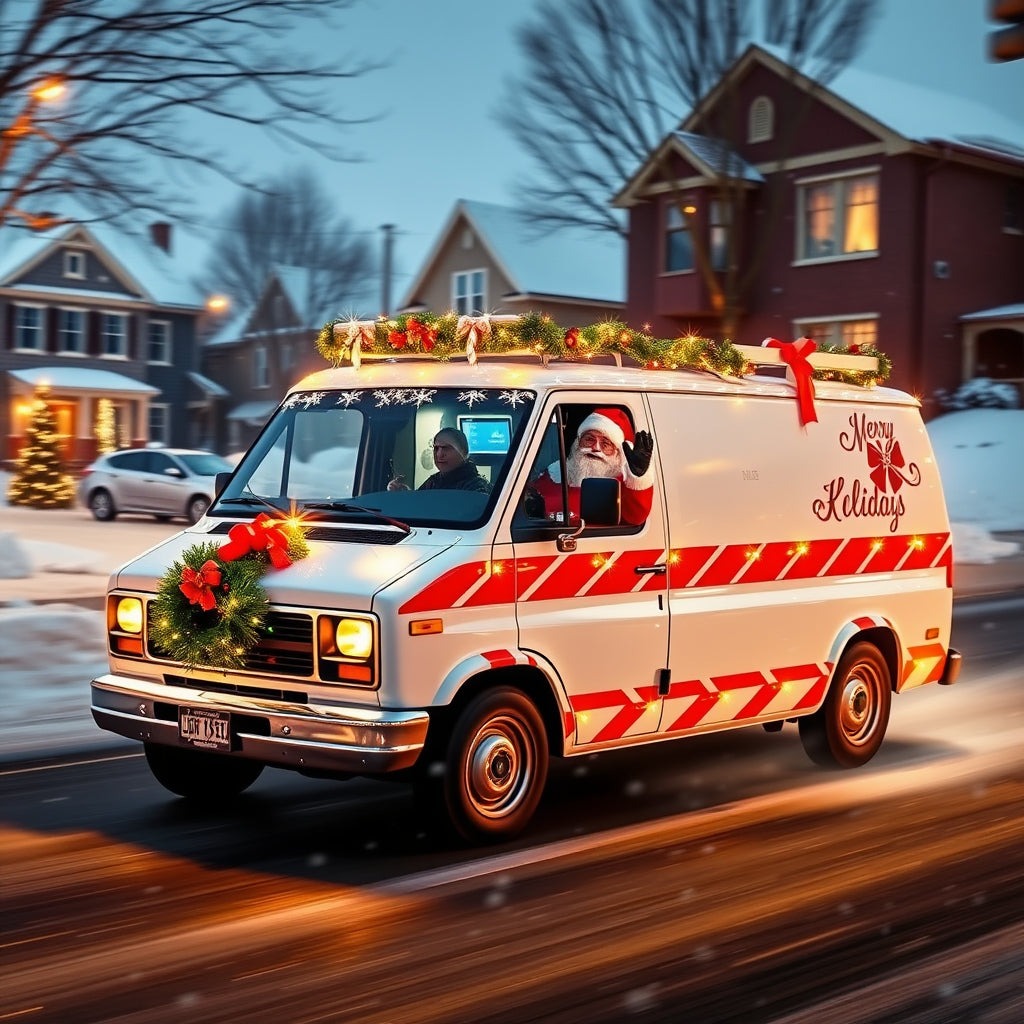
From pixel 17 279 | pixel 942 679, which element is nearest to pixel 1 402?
pixel 17 279

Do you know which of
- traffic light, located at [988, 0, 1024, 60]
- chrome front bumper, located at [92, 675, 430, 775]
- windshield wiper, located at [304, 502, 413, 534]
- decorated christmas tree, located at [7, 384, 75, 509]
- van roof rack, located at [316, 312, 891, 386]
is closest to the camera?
chrome front bumper, located at [92, 675, 430, 775]

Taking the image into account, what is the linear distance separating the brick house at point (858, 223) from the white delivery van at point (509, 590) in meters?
25.5

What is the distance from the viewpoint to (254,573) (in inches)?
263

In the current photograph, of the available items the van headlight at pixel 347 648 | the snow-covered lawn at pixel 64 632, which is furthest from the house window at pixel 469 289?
the van headlight at pixel 347 648

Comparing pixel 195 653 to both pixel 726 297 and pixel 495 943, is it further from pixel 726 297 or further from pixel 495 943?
pixel 726 297

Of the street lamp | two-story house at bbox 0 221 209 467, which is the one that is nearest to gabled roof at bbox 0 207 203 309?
two-story house at bbox 0 221 209 467

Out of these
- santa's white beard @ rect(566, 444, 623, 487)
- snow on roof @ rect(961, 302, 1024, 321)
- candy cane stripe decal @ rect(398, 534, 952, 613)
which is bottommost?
candy cane stripe decal @ rect(398, 534, 952, 613)

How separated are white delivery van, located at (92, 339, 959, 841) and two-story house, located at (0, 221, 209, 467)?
4590 cm

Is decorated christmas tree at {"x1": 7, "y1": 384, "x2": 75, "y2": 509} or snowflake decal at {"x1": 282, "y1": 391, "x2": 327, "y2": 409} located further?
decorated christmas tree at {"x1": 7, "y1": 384, "x2": 75, "y2": 509}

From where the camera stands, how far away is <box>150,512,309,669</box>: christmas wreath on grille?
6.61 metres

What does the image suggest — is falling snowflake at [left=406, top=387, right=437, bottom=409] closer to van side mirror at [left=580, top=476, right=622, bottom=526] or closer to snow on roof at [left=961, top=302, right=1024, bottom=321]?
van side mirror at [left=580, top=476, right=622, bottom=526]

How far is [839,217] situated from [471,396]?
30.7m

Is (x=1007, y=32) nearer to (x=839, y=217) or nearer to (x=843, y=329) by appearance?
(x=843, y=329)

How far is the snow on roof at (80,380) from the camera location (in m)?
53.5
